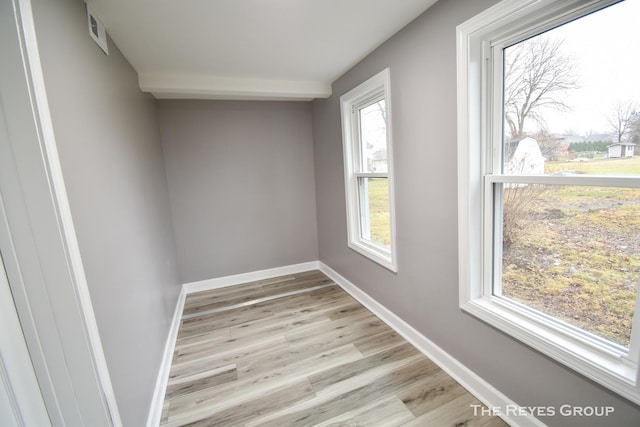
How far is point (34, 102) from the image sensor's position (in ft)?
2.80

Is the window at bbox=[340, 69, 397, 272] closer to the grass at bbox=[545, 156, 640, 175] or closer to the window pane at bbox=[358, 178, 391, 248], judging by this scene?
the window pane at bbox=[358, 178, 391, 248]

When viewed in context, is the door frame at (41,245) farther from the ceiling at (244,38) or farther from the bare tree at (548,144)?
the bare tree at (548,144)

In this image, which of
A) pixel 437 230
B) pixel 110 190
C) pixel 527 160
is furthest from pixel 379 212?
pixel 110 190

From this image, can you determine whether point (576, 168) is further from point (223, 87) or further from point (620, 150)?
point (223, 87)

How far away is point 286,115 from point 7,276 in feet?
9.92

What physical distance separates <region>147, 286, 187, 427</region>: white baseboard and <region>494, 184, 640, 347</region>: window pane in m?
2.15

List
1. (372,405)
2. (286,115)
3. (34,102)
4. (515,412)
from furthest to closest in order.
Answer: (286,115), (372,405), (515,412), (34,102)

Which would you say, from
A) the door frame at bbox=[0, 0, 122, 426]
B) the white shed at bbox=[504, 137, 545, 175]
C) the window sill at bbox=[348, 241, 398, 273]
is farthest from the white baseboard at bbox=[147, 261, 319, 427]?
the white shed at bbox=[504, 137, 545, 175]

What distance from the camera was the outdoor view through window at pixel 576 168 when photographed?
1044mm

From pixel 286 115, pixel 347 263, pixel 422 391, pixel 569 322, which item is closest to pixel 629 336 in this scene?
pixel 569 322

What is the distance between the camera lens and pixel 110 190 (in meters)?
1.36

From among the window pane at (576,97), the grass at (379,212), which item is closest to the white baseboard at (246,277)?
the grass at (379,212)

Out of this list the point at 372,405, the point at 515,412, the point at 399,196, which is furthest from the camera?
the point at 399,196

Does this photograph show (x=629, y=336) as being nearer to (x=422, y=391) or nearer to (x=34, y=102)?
(x=422, y=391)
